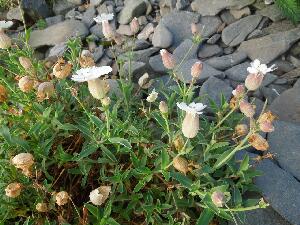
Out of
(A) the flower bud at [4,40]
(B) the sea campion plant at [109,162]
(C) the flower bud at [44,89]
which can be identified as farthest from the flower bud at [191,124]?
(A) the flower bud at [4,40]

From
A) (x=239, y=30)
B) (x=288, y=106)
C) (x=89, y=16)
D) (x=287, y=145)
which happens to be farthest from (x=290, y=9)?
(x=89, y=16)

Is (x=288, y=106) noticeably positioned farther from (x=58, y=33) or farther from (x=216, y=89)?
(x=58, y=33)

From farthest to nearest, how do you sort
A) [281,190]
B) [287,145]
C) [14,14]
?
[14,14] → [287,145] → [281,190]

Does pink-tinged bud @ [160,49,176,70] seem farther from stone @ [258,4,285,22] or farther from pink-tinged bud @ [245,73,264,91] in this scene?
stone @ [258,4,285,22]

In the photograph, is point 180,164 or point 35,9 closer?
point 180,164

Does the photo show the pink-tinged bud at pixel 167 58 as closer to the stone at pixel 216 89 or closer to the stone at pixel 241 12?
the stone at pixel 216 89

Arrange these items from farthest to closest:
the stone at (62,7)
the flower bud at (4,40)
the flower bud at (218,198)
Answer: the stone at (62,7) < the flower bud at (4,40) < the flower bud at (218,198)

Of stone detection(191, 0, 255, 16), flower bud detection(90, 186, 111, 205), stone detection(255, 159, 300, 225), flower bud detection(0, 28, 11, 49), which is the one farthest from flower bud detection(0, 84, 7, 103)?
stone detection(191, 0, 255, 16)

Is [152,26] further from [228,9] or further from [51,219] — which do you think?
[51,219]
